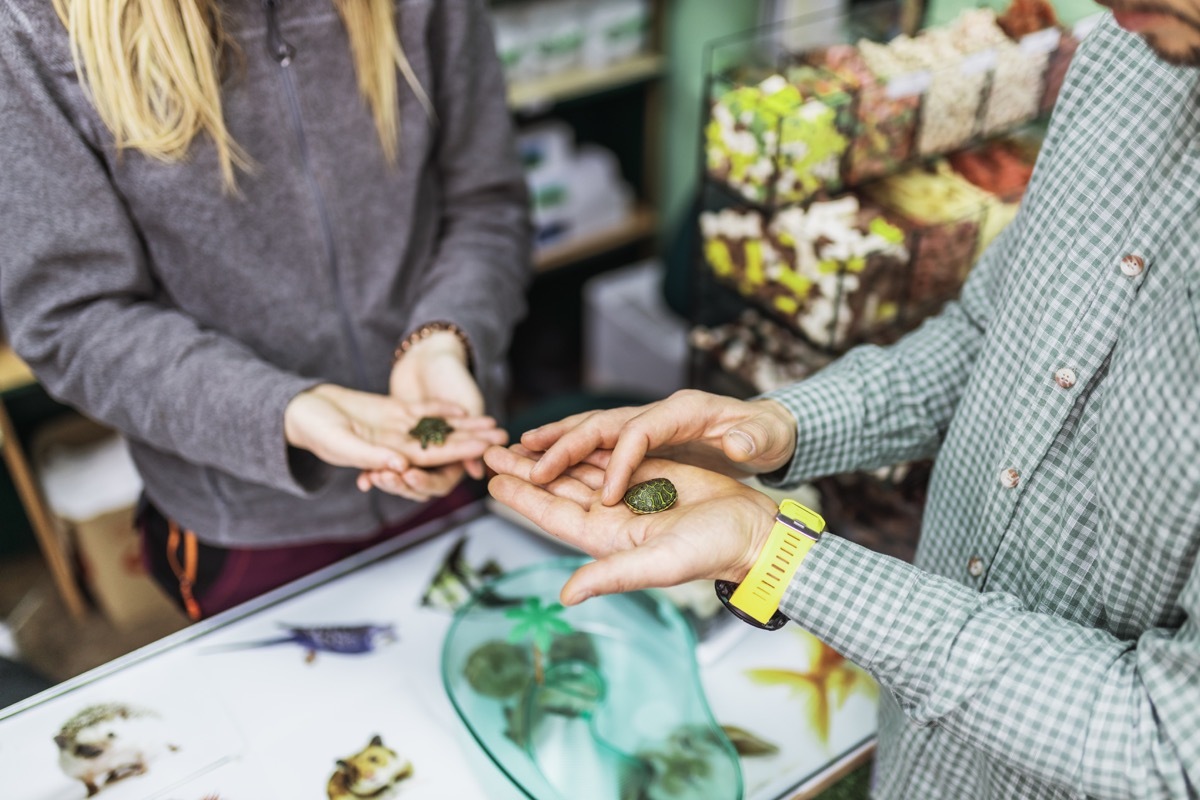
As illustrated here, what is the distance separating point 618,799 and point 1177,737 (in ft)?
1.91

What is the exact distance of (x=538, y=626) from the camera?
4.08ft

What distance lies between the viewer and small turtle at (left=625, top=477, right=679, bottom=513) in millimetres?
1002

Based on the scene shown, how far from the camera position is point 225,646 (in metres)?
1.26

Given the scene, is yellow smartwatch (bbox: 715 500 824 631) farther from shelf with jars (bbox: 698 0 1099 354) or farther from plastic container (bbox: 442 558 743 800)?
shelf with jars (bbox: 698 0 1099 354)

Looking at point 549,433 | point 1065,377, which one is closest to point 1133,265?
point 1065,377

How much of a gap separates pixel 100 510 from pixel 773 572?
6.46ft

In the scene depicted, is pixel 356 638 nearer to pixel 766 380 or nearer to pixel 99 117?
pixel 99 117

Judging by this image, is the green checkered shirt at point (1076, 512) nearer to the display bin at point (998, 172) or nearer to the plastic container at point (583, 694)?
the plastic container at point (583, 694)

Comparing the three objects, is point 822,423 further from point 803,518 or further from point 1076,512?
point 1076,512

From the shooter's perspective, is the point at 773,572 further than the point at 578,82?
No

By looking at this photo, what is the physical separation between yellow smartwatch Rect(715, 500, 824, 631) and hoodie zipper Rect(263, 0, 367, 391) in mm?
742

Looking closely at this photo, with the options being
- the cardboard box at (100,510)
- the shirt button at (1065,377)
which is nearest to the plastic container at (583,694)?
the shirt button at (1065,377)

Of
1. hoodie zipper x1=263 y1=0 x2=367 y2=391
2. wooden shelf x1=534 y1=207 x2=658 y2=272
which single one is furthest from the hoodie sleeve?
wooden shelf x1=534 y1=207 x2=658 y2=272

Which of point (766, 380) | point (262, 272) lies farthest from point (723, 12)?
point (262, 272)
